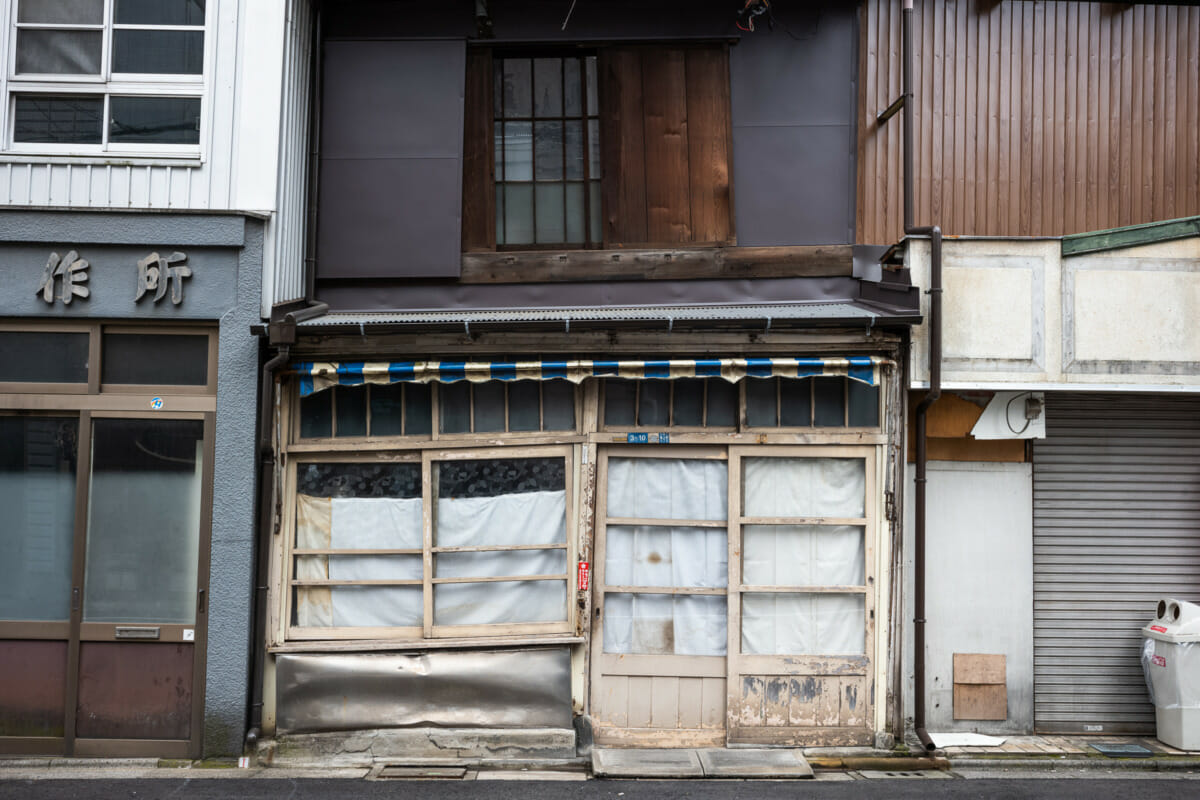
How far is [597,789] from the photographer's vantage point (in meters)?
7.36

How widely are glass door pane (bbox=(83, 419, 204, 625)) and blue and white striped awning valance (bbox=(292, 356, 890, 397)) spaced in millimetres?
1445

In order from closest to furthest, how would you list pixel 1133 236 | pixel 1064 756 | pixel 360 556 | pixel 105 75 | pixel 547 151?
1. pixel 1064 756
2. pixel 1133 236
3. pixel 105 75
4. pixel 360 556
5. pixel 547 151

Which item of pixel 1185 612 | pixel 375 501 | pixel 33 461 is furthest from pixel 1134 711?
pixel 33 461

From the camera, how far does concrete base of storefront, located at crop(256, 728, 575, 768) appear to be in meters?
8.05

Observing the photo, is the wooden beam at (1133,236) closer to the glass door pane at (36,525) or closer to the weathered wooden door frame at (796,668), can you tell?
the weathered wooden door frame at (796,668)

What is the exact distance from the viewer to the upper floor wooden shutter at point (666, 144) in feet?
29.6

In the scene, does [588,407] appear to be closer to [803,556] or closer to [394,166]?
[803,556]

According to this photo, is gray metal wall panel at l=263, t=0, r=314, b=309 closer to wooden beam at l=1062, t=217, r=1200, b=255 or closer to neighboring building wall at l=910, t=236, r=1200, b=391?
neighboring building wall at l=910, t=236, r=1200, b=391

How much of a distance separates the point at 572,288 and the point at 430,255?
1.43 meters

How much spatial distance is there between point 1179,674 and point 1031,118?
5.46 m

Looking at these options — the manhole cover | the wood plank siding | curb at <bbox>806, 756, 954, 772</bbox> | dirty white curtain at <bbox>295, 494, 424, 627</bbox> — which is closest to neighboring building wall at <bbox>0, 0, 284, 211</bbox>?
dirty white curtain at <bbox>295, 494, 424, 627</bbox>

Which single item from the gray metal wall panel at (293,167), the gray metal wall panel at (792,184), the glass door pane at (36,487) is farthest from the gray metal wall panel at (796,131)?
the glass door pane at (36,487)

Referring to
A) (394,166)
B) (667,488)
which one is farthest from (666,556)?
(394,166)

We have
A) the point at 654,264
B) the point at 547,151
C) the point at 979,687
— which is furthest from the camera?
the point at 547,151
